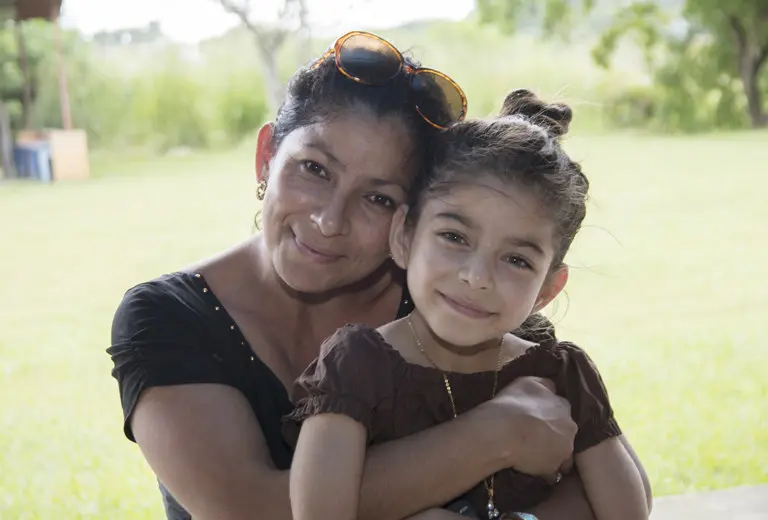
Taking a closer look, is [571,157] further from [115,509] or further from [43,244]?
[43,244]

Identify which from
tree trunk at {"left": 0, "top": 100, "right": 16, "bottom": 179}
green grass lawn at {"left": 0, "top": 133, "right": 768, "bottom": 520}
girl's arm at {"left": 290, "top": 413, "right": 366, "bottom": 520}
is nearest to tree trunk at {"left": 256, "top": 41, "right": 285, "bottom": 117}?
green grass lawn at {"left": 0, "top": 133, "right": 768, "bottom": 520}

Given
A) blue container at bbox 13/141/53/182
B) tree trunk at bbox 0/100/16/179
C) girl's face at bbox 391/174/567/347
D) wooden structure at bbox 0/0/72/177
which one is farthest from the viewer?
blue container at bbox 13/141/53/182

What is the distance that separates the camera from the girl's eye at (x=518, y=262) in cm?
126

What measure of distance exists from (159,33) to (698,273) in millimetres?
2835

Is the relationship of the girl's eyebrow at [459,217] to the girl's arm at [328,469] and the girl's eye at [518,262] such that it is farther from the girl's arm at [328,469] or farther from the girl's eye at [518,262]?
the girl's arm at [328,469]

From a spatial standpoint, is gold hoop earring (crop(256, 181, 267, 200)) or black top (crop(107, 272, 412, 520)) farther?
gold hoop earring (crop(256, 181, 267, 200))

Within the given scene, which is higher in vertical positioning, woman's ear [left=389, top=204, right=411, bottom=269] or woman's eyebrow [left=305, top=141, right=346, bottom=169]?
woman's eyebrow [left=305, top=141, right=346, bottom=169]

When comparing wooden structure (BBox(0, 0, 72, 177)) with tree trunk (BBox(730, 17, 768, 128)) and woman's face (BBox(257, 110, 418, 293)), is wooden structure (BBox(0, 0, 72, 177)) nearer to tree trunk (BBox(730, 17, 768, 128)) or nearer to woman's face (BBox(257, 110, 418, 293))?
woman's face (BBox(257, 110, 418, 293))

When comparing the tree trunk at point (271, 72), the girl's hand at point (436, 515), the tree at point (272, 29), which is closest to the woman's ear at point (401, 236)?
the girl's hand at point (436, 515)

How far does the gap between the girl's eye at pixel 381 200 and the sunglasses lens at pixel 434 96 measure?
14 centimetres

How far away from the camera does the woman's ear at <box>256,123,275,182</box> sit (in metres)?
1.46

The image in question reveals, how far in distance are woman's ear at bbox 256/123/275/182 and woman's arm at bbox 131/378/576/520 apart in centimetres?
38

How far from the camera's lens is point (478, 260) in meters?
1.22

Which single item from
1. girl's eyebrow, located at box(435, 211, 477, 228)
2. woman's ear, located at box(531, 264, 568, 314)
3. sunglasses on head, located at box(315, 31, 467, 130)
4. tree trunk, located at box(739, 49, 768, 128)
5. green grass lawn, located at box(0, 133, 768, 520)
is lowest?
green grass lawn, located at box(0, 133, 768, 520)
